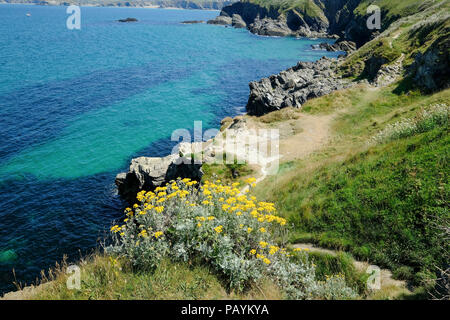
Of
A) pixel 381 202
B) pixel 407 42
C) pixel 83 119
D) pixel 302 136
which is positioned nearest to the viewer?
pixel 381 202

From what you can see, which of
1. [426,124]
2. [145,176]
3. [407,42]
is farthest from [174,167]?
[407,42]

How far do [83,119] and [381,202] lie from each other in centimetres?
4525

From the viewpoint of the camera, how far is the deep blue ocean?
2319 centimetres

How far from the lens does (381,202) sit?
10156 mm

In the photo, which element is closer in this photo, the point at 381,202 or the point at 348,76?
the point at 381,202

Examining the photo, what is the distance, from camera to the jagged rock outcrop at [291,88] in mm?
42375

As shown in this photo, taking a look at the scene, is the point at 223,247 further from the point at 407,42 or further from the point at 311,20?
the point at 311,20

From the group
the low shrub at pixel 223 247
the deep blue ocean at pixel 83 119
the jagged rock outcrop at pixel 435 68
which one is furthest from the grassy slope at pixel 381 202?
the jagged rock outcrop at pixel 435 68

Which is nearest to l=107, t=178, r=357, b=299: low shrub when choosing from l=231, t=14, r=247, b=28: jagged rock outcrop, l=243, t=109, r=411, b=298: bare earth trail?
l=243, t=109, r=411, b=298: bare earth trail

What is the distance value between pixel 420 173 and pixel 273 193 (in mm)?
6976

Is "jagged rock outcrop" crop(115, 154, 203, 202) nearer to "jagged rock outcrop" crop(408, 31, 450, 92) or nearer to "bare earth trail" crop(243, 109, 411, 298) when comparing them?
"bare earth trail" crop(243, 109, 411, 298)

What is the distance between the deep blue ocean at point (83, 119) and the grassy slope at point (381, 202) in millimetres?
8741

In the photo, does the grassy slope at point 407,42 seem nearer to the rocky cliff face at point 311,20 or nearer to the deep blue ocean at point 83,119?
the deep blue ocean at point 83,119
